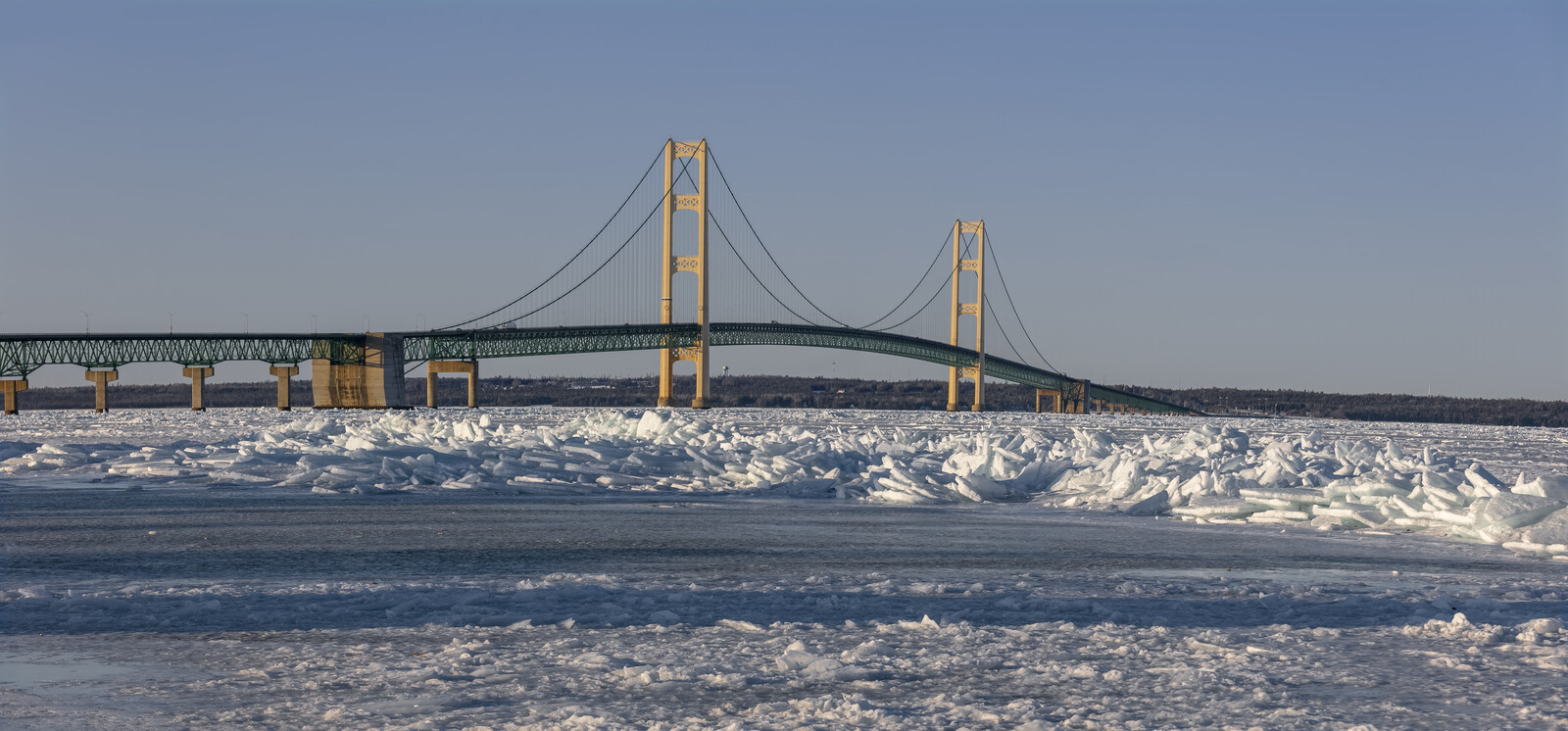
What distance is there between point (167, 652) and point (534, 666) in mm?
1437

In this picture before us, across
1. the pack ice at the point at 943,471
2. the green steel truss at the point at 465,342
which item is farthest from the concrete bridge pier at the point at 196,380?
the pack ice at the point at 943,471

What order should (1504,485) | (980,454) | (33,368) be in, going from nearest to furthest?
(1504,485), (980,454), (33,368)

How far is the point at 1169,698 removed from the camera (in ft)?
13.8

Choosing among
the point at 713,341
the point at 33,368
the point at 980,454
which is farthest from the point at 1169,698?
the point at 33,368

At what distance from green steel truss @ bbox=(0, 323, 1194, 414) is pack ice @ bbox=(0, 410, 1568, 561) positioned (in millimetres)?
45572

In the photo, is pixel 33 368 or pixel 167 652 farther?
pixel 33 368

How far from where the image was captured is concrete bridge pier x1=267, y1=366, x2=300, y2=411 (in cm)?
5974

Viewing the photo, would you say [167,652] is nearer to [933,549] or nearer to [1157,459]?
[933,549]

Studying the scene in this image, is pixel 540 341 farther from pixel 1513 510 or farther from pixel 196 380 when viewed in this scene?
pixel 1513 510

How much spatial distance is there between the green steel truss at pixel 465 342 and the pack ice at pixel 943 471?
45.6 m

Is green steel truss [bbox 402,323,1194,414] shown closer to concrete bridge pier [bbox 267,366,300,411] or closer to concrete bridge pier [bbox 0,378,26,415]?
concrete bridge pier [bbox 267,366,300,411]

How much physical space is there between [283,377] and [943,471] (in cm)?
5440

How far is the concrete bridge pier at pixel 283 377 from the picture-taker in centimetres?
5974

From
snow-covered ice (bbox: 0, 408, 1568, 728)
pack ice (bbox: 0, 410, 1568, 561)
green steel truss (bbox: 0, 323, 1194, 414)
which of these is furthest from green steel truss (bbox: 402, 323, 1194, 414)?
snow-covered ice (bbox: 0, 408, 1568, 728)
